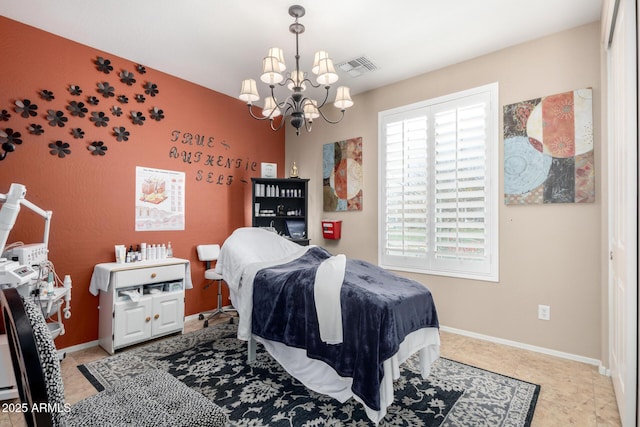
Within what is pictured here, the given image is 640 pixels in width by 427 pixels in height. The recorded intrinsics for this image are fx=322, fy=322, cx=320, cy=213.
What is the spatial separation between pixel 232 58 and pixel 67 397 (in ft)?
10.5

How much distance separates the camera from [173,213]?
3766 millimetres

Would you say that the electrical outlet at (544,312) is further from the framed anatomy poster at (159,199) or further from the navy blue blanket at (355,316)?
the framed anatomy poster at (159,199)

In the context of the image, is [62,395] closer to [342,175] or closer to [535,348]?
[535,348]

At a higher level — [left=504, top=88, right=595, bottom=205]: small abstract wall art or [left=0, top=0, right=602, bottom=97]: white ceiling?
[left=0, top=0, right=602, bottom=97]: white ceiling

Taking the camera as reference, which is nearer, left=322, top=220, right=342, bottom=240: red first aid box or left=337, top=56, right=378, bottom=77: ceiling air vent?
left=337, top=56, right=378, bottom=77: ceiling air vent

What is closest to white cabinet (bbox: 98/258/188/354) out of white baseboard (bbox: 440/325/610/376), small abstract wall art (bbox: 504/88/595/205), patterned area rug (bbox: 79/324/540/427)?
patterned area rug (bbox: 79/324/540/427)

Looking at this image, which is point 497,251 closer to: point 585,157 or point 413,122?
point 585,157

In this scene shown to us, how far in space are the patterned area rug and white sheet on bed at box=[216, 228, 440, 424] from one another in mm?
131

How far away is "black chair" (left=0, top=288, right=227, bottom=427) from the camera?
0.75 m

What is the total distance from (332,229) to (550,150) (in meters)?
2.54

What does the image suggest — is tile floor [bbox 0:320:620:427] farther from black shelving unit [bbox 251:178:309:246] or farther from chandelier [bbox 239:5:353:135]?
chandelier [bbox 239:5:353:135]

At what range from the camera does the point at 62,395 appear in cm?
87

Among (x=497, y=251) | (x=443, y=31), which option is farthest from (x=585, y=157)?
(x=443, y=31)

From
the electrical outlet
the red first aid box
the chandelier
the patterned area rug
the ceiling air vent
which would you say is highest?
the ceiling air vent
